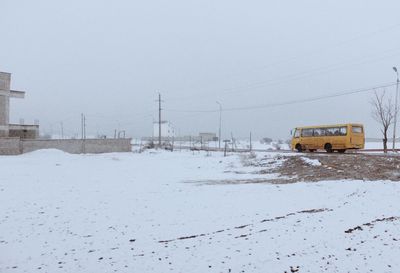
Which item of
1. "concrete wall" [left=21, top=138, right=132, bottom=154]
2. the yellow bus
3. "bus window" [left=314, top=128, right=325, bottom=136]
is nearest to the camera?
the yellow bus

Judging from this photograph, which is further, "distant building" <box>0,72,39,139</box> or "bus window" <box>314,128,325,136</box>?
"distant building" <box>0,72,39,139</box>

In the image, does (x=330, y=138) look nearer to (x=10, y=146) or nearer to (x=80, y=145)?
(x=80, y=145)

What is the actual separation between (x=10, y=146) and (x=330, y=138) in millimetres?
30578

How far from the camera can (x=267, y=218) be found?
10.3 metres

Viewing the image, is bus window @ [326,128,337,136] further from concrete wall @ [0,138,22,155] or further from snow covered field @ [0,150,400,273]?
concrete wall @ [0,138,22,155]

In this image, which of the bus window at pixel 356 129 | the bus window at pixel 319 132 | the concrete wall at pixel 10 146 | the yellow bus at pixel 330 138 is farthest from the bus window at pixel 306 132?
the concrete wall at pixel 10 146

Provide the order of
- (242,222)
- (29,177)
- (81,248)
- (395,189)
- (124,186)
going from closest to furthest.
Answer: (81,248), (242,222), (395,189), (124,186), (29,177)

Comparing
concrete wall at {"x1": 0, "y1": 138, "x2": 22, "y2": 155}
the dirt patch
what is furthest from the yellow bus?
concrete wall at {"x1": 0, "y1": 138, "x2": 22, "y2": 155}

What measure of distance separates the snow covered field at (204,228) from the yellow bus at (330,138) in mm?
19027

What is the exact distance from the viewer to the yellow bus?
33.8m

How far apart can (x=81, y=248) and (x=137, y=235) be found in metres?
1.34

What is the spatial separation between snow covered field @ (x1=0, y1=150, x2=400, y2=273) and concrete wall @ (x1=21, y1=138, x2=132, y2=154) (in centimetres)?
2695

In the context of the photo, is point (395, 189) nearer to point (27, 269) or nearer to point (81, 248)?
point (81, 248)

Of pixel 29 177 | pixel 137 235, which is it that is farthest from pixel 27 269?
pixel 29 177
